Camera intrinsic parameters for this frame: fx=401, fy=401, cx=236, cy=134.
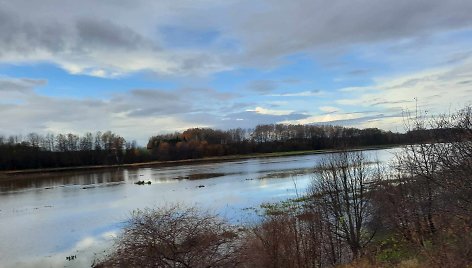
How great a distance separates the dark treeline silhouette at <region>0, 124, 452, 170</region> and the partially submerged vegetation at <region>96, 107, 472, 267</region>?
77.0m

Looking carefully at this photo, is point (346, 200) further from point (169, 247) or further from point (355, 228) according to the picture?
point (169, 247)

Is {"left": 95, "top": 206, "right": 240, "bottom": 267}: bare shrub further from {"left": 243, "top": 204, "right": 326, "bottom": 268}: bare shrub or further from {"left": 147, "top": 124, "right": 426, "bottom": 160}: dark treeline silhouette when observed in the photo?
{"left": 147, "top": 124, "right": 426, "bottom": 160}: dark treeline silhouette

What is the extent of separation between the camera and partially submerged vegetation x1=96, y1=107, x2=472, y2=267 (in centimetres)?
877

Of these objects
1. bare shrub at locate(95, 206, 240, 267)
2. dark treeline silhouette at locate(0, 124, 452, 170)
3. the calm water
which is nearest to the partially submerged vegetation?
bare shrub at locate(95, 206, 240, 267)

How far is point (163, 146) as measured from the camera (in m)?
129

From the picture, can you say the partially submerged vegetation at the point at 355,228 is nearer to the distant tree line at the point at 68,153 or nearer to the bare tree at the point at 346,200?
the bare tree at the point at 346,200

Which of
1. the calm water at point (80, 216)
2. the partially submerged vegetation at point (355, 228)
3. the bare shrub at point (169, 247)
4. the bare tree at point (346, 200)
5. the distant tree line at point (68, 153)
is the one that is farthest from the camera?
the distant tree line at point (68, 153)

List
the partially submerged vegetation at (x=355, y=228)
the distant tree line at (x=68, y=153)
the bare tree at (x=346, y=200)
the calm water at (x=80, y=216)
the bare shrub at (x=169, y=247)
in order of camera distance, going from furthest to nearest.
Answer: the distant tree line at (x=68, y=153) < the calm water at (x=80, y=216) < the bare tree at (x=346, y=200) < the bare shrub at (x=169, y=247) < the partially submerged vegetation at (x=355, y=228)

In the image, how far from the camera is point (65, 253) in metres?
18.9

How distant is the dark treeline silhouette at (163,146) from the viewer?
107 meters

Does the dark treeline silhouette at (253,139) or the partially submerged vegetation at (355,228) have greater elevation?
the dark treeline silhouette at (253,139)

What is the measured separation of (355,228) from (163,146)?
382ft

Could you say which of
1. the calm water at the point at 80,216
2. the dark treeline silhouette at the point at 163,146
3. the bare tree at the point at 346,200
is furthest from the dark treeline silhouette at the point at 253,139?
the bare tree at the point at 346,200

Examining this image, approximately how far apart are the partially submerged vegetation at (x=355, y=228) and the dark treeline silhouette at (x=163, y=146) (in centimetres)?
7703
